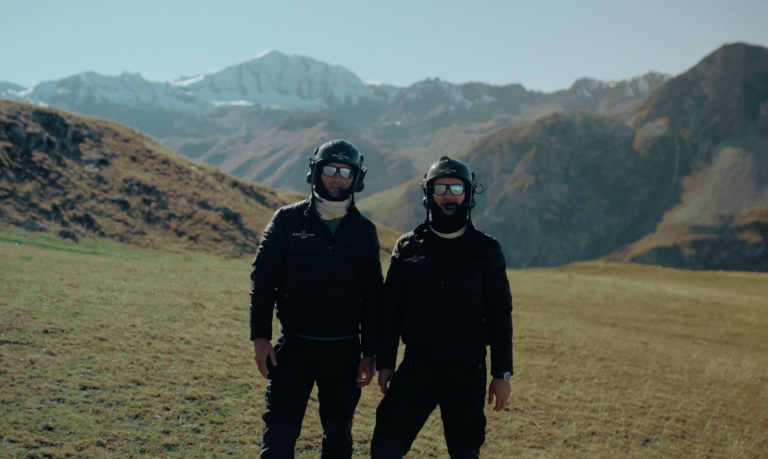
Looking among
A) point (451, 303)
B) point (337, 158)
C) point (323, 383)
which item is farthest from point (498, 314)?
point (337, 158)

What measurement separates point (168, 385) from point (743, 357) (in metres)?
19.3

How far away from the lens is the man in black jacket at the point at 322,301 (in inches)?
A: 232

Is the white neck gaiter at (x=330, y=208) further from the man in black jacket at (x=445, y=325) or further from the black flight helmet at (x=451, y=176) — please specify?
the black flight helmet at (x=451, y=176)

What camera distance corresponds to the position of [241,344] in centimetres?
1312

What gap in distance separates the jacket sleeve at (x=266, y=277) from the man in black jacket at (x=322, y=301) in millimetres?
12

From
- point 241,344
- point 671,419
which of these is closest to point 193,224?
point 241,344

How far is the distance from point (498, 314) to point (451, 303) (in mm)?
566

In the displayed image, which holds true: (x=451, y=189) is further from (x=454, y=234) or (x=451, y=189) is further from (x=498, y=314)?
(x=498, y=314)

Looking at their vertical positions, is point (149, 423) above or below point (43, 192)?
below

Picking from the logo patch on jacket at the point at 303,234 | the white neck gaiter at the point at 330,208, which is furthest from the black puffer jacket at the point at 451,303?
the logo patch on jacket at the point at 303,234

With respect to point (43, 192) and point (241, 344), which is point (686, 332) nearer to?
point (241, 344)

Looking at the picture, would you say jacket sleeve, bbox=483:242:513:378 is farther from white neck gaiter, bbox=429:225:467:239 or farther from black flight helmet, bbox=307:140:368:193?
black flight helmet, bbox=307:140:368:193

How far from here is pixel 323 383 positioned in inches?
233

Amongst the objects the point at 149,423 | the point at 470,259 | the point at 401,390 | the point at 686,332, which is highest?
the point at 470,259
